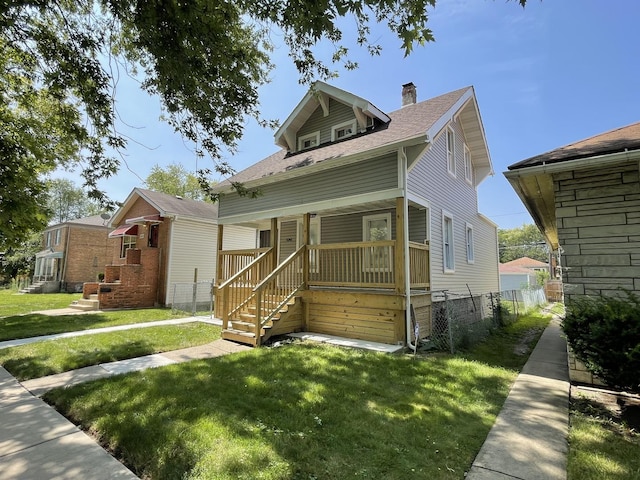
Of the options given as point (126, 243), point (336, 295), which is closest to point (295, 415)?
point (336, 295)

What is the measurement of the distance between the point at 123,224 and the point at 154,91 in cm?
1587

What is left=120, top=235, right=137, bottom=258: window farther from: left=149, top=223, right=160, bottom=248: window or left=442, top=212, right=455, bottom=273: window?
left=442, top=212, right=455, bottom=273: window

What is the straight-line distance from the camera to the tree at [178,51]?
15.4 feet

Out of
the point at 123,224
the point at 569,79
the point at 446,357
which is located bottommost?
the point at 446,357

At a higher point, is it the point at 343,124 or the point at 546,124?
the point at 546,124

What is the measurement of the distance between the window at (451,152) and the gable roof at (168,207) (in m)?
12.4

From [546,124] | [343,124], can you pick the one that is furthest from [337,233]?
[546,124]

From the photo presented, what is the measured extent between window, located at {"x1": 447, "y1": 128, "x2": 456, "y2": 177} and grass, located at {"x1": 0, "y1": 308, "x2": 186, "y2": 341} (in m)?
11.5

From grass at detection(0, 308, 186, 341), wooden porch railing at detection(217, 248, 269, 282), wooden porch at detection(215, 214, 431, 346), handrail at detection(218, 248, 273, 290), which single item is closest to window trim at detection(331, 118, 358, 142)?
wooden porch at detection(215, 214, 431, 346)

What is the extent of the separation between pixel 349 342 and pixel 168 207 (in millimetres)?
13177

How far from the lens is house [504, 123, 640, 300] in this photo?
4.90 meters

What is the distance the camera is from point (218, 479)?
2502mm

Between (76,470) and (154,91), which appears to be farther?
(154,91)

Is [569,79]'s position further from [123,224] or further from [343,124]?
[123,224]
